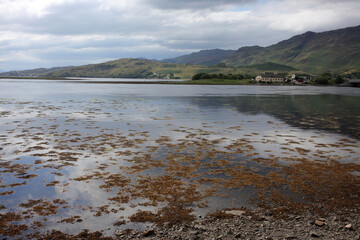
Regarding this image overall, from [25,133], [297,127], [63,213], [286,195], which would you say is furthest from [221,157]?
[25,133]

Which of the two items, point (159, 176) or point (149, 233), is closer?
point (149, 233)

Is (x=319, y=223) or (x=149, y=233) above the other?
(x=149, y=233)

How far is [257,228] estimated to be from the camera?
10.8 metres

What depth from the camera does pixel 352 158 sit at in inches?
818

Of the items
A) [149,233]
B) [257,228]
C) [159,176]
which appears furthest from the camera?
[159,176]

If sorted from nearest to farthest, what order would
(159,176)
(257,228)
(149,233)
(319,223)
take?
(149,233)
(257,228)
(319,223)
(159,176)

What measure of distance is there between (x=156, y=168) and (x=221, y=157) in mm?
5254

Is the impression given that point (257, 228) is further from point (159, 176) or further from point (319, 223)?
point (159, 176)

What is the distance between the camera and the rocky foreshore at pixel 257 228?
33.8 ft

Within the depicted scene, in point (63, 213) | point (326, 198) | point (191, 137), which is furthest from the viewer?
point (191, 137)

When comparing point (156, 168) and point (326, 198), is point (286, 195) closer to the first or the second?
point (326, 198)

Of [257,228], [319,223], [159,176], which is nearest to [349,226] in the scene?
[319,223]

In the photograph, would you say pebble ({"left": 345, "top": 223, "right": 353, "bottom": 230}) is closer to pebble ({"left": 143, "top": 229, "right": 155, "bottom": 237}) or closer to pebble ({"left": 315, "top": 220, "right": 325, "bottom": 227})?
pebble ({"left": 315, "top": 220, "right": 325, "bottom": 227})

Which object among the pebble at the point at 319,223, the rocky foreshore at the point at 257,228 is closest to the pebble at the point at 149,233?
the rocky foreshore at the point at 257,228
